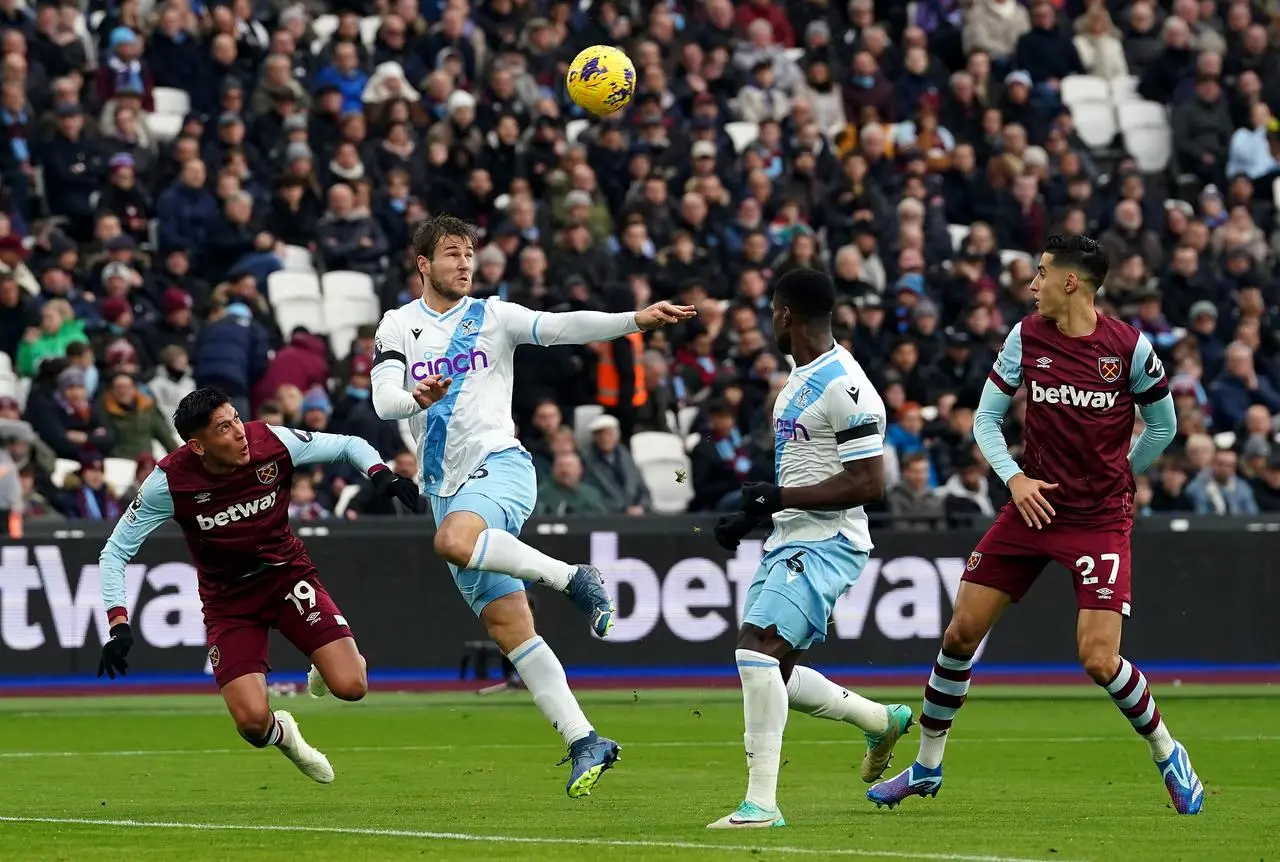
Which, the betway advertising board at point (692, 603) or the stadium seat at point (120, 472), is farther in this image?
the stadium seat at point (120, 472)

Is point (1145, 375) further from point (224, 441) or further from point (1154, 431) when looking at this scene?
point (224, 441)

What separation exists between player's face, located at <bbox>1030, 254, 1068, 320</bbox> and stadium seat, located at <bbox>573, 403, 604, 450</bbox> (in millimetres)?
11208

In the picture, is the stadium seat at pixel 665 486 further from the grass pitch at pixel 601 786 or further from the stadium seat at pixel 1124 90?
the stadium seat at pixel 1124 90

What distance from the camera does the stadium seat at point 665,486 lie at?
21.7 meters

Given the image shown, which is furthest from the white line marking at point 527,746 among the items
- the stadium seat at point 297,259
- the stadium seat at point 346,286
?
the stadium seat at point 297,259

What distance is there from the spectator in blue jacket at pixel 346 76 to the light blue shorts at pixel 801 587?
50.1 ft

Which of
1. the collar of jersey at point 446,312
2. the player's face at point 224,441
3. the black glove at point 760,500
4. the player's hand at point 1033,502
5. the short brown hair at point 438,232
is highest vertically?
the short brown hair at point 438,232

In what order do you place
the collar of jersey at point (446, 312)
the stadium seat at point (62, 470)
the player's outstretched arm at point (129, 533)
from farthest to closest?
the stadium seat at point (62, 470), the player's outstretched arm at point (129, 533), the collar of jersey at point (446, 312)

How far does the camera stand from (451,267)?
1103 centimetres

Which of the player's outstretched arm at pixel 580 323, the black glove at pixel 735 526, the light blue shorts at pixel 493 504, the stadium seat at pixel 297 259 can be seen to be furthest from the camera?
the stadium seat at pixel 297 259

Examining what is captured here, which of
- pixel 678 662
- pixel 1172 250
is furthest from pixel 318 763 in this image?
pixel 1172 250

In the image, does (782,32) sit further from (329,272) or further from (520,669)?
(520,669)

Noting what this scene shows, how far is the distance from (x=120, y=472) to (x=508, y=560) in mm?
10689

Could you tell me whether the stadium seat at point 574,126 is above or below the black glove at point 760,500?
above
